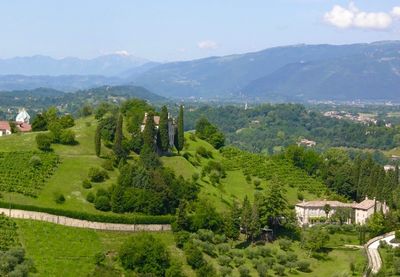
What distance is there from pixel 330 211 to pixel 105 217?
101 ft

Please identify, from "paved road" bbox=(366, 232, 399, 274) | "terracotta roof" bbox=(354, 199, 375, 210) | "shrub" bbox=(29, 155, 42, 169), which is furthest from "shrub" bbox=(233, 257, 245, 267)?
"terracotta roof" bbox=(354, 199, 375, 210)

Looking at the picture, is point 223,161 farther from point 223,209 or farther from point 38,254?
point 38,254

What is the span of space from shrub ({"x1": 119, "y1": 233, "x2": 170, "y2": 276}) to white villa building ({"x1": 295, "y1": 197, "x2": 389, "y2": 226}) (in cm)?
2743

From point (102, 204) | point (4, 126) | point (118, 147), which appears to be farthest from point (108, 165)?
point (4, 126)

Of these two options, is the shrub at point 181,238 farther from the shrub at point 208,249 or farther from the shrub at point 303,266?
the shrub at point 303,266

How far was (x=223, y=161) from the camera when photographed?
90.1 m

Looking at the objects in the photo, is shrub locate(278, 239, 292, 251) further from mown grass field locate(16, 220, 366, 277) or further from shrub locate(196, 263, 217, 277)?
shrub locate(196, 263, 217, 277)

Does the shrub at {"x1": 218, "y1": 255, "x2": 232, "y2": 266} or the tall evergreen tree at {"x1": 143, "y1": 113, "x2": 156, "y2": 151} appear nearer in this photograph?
the shrub at {"x1": 218, "y1": 255, "x2": 232, "y2": 266}

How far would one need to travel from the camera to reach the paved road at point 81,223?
59719 millimetres

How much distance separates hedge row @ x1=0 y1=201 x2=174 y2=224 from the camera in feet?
196

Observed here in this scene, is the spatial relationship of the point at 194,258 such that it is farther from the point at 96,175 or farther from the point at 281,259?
the point at 96,175

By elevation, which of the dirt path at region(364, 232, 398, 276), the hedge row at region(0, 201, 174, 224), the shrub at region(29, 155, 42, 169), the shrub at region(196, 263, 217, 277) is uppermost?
the shrub at region(29, 155, 42, 169)

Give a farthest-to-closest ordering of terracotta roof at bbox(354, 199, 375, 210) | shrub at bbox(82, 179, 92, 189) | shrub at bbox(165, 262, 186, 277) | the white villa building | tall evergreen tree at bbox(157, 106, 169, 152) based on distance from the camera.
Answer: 1. tall evergreen tree at bbox(157, 106, 169, 152)
2. terracotta roof at bbox(354, 199, 375, 210)
3. the white villa building
4. shrub at bbox(82, 179, 92, 189)
5. shrub at bbox(165, 262, 186, 277)

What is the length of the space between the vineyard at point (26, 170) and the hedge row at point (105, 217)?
3.60 m
